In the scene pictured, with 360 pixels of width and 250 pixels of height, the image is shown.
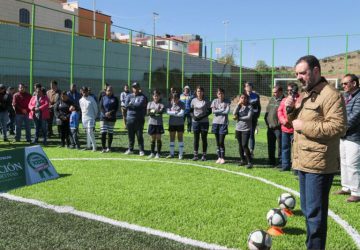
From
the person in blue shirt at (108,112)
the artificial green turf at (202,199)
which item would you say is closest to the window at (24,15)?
the person in blue shirt at (108,112)

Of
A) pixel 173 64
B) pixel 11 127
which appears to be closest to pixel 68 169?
pixel 11 127

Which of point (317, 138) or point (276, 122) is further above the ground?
point (276, 122)

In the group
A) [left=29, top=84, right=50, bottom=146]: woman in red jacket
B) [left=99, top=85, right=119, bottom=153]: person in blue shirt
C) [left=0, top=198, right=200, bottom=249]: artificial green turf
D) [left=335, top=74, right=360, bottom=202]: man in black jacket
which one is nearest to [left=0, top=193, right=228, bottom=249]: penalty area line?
[left=0, top=198, right=200, bottom=249]: artificial green turf

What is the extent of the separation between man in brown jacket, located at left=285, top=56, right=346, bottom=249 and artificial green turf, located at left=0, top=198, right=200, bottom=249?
1534 millimetres

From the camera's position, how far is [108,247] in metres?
4.71

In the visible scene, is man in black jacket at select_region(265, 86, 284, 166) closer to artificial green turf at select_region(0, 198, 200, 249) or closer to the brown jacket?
artificial green turf at select_region(0, 198, 200, 249)

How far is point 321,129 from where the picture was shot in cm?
381

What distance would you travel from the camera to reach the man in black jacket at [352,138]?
22.5 ft

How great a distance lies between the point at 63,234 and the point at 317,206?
310 centimetres

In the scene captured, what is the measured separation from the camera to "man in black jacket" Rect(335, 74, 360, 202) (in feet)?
22.5

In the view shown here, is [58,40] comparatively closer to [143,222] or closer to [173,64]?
[173,64]

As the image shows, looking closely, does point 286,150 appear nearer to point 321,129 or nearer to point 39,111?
point 321,129

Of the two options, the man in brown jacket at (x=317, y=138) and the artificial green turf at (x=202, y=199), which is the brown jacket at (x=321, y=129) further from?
the artificial green turf at (x=202, y=199)

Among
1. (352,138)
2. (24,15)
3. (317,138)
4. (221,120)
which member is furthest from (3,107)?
(24,15)
